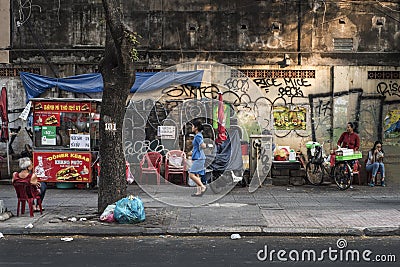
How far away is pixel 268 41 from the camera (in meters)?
16.2

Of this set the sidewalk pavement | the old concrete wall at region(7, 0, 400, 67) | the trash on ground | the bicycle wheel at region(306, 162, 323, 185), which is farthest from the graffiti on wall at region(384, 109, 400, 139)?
the trash on ground

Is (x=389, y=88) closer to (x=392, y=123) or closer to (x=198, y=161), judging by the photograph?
(x=392, y=123)

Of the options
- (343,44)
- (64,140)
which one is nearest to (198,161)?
(64,140)

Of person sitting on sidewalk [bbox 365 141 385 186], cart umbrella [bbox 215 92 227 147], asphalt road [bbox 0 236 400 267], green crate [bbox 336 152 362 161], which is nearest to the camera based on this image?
asphalt road [bbox 0 236 400 267]

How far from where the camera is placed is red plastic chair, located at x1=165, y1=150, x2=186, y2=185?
50.7 ft

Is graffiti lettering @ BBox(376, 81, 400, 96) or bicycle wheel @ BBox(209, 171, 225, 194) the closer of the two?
bicycle wheel @ BBox(209, 171, 225, 194)

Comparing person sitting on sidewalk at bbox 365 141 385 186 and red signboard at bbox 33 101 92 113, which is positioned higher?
red signboard at bbox 33 101 92 113

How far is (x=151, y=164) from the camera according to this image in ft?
50.3

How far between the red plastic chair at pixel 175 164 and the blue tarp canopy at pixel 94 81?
1986 mm

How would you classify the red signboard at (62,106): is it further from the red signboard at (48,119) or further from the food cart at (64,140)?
the red signboard at (48,119)

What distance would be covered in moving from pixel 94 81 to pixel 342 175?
7278 mm

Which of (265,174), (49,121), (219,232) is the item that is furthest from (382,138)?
(49,121)

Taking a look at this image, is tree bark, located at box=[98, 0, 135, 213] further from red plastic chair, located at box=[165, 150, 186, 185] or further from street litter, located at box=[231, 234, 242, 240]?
red plastic chair, located at box=[165, 150, 186, 185]

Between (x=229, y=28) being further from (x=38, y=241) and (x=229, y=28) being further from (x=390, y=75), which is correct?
(x=38, y=241)
